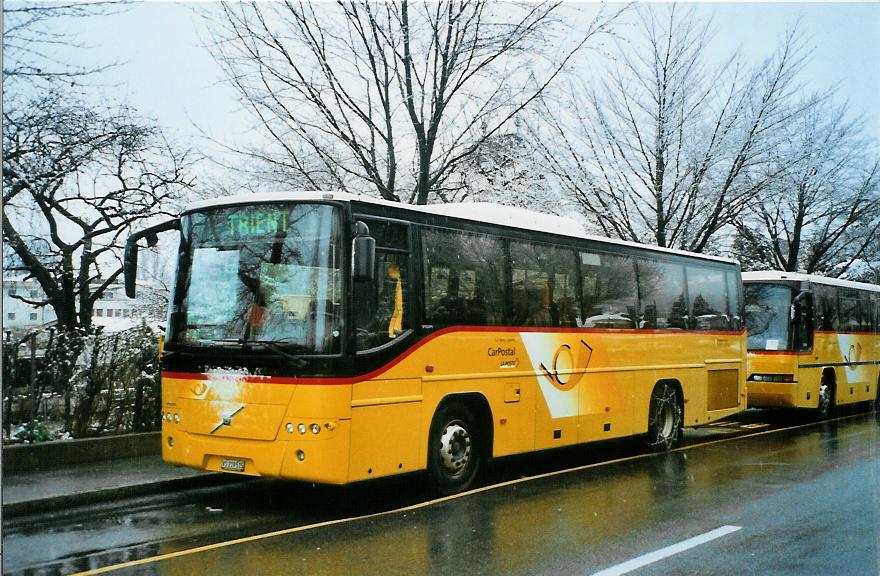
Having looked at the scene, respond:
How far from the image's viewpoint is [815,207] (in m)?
28.5

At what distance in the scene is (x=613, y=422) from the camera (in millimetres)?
12945

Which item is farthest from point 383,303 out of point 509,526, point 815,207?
point 815,207

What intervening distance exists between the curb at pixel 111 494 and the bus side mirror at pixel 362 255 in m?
3.64

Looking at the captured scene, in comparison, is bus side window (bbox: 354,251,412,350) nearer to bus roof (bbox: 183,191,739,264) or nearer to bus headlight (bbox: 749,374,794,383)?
bus roof (bbox: 183,191,739,264)

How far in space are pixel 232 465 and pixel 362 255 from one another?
246 centimetres

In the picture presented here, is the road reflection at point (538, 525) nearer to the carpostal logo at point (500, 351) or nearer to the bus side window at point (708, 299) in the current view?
the carpostal logo at point (500, 351)

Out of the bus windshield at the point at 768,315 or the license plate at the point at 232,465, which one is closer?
the license plate at the point at 232,465

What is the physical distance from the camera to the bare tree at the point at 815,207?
75.1ft

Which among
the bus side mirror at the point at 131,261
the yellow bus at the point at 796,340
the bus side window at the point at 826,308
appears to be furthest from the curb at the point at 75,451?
the bus side window at the point at 826,308

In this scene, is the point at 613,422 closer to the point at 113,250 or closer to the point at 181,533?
the point at 181,533

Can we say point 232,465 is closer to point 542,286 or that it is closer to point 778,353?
point 542,286

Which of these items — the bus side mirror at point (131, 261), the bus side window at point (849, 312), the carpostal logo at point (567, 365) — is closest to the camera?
the bus side mirror at point (131, 261)

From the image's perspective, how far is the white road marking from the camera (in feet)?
21.7

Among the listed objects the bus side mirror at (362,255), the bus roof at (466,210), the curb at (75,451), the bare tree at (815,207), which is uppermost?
the bare tree at (815,207)
